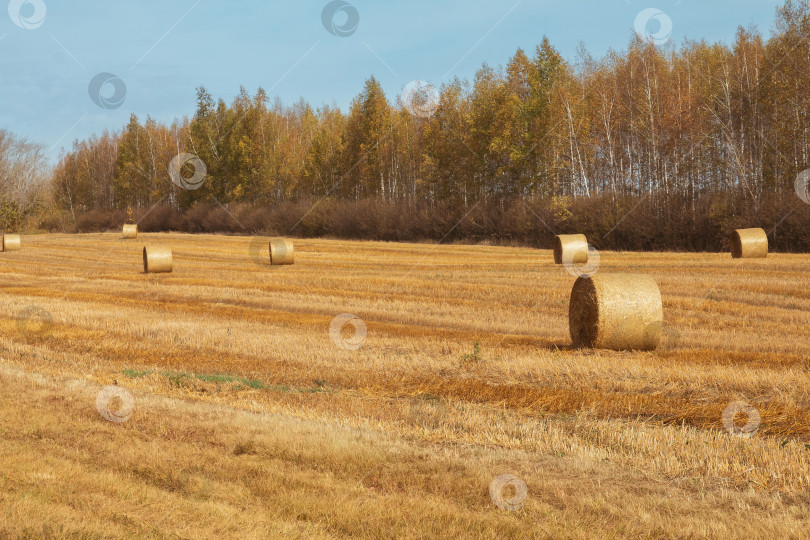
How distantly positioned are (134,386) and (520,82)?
48.4m

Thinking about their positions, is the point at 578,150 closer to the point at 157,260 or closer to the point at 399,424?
the point at 157,260

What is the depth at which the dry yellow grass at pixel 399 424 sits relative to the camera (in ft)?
17.1

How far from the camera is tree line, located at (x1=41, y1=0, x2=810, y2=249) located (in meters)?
40.4

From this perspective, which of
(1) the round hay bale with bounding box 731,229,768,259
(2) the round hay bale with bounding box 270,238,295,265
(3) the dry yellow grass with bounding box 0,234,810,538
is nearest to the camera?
(3) the dry yellow grass with bounding box 0,234,810,538

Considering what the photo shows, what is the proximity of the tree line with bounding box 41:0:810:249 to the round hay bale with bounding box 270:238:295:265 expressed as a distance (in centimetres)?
2115

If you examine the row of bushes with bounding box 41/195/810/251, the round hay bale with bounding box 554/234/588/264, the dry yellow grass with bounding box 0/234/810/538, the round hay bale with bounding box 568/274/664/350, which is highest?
the row of bushes with bounding box 41/195/810/251

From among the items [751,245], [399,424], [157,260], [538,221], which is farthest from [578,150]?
[399,424]

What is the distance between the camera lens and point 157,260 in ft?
92.9

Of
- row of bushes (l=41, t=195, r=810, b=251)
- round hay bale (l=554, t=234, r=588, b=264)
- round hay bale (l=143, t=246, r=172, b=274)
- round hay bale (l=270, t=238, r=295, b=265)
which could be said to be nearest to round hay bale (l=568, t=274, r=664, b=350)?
round hay bale (l=554, t=234, r=588, b=264)

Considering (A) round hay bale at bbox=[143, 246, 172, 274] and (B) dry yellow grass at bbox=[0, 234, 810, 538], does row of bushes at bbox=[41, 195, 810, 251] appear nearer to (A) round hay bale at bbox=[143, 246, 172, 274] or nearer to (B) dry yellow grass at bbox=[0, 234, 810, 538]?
(B) dry yellow grass at bbox=[0, 234, 810, 538]

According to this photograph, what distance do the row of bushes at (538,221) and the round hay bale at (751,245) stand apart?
7835mm

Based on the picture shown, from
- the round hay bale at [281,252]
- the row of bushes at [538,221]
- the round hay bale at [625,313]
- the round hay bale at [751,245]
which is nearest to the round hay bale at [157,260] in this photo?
the round hay bale at [281,252]

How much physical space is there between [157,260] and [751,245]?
917 inches

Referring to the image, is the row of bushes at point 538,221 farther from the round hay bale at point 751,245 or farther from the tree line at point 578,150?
the round hay bale at point 751,245
